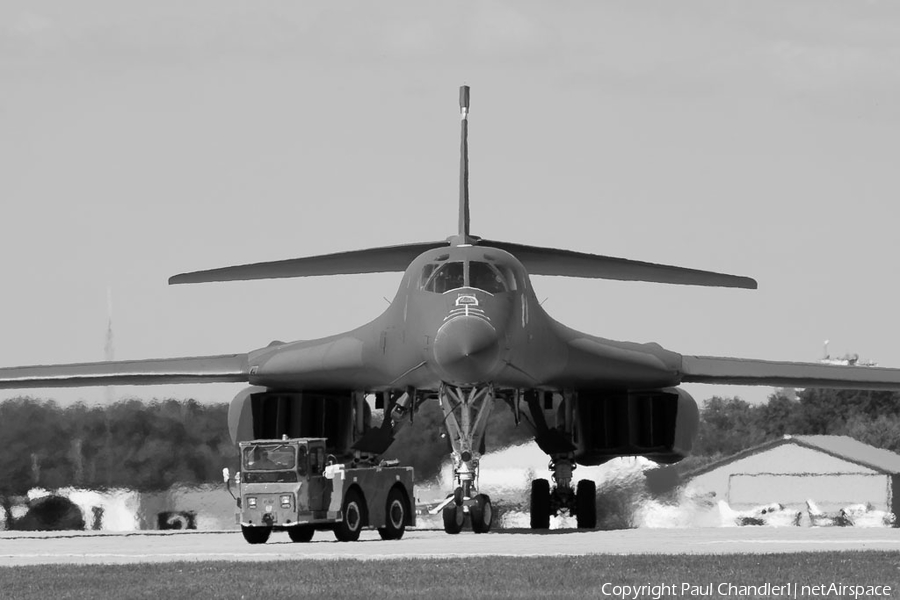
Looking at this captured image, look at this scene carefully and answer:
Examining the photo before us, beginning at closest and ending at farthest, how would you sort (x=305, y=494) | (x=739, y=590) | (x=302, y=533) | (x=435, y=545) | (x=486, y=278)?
(x=739, y=590), (x=435, y=545), (x=305, y=494), (x=302, y=533), (x=486, y=278)

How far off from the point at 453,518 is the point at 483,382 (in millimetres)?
1748

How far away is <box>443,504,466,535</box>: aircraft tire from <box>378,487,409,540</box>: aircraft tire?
544 millimetres

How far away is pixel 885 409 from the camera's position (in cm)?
4875

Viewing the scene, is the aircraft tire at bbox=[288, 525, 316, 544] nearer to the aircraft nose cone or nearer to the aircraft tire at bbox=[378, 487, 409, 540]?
the aircraft tire at bbox=[378, 487, 409, 540]

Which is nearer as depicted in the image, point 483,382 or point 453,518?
point 453,518

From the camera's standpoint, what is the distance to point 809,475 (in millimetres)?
27766

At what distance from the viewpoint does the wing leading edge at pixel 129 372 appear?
24.3m

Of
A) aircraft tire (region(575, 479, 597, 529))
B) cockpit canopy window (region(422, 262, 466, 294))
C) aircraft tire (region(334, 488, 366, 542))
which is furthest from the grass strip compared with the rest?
aircraft tire (region(575, 479, 597, 529))

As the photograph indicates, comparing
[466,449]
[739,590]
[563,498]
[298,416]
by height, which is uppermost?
[298,416]

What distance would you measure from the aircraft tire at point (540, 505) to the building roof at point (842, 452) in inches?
135

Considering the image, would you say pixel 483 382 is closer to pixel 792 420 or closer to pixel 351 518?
pixel 351 518

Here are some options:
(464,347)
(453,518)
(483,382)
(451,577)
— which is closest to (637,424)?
(483,382)

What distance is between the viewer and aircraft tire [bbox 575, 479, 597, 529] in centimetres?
2447

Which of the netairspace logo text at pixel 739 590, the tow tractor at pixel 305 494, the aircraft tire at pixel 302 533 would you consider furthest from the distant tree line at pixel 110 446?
the netairspace logo text at pixel 739 590
